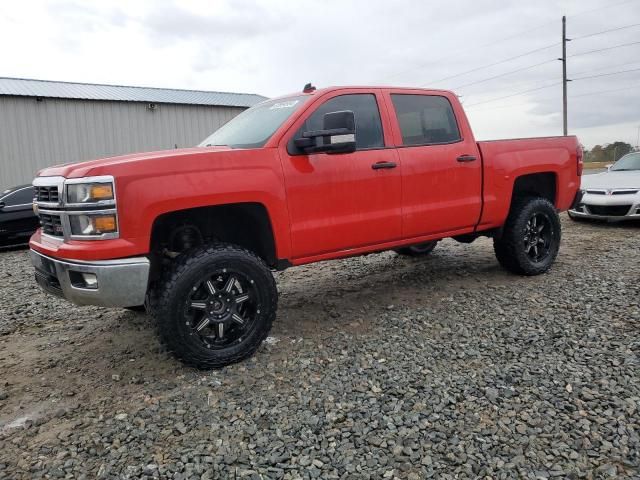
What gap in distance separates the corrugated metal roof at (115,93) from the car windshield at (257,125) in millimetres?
14226

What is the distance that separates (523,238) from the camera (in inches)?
207

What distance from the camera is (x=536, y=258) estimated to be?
5516 mm

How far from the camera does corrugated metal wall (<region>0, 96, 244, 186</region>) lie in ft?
50.8

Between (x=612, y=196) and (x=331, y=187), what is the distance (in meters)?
6.92

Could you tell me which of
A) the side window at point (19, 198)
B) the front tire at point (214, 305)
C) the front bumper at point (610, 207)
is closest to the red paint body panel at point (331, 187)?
the front tire at point (214, 305)

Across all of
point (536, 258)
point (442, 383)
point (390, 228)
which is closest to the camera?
point (442, 383)

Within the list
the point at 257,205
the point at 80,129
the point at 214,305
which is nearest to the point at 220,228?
the point at 257,205

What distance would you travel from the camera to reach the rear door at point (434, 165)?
14.3 ft

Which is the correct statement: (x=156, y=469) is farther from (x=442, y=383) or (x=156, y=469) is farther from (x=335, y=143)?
(x=335, y=143)

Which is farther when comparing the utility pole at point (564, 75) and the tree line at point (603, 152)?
the tree line at point (603, 152)

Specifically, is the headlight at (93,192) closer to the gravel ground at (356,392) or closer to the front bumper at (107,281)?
the front bumper at (107,281)

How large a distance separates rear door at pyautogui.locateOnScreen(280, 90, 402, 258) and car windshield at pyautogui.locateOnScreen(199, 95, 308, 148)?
19 centimetres

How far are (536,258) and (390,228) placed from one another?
88.1 inches

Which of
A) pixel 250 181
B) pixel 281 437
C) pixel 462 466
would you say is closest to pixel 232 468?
pixel 281 437
